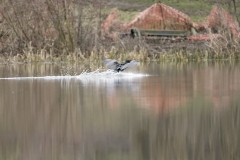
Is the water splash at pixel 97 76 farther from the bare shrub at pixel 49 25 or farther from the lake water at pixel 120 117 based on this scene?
the bare shrub at pixel 49 25

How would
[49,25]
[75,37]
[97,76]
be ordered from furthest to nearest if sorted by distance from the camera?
[49,25] → [75,37] → [97,76]

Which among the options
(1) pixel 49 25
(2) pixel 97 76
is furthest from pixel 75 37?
(2) pixel 97 76

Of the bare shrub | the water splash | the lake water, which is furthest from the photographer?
the bare shrub

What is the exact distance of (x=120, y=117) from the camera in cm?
988

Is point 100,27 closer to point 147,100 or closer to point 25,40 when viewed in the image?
point 25,40

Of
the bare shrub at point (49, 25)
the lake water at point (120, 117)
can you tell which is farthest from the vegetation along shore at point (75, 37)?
the lake water at point (120, 117)

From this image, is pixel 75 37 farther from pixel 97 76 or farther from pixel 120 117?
pixel 120 117

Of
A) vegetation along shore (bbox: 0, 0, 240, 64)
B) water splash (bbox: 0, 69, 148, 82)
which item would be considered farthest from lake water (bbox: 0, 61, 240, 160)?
vegetation along shore (bbox: 0, 0, 240, 64)

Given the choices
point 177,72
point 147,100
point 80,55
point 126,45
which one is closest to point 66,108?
point 147,100

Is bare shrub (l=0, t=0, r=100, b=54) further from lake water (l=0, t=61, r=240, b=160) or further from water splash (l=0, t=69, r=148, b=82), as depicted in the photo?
lake water (l=0, t=61, r=240, b=160)

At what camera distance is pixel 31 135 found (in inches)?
334

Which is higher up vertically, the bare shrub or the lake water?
the bare shrub

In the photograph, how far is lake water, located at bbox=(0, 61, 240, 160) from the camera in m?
7.49

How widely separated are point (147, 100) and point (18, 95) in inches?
89.4
